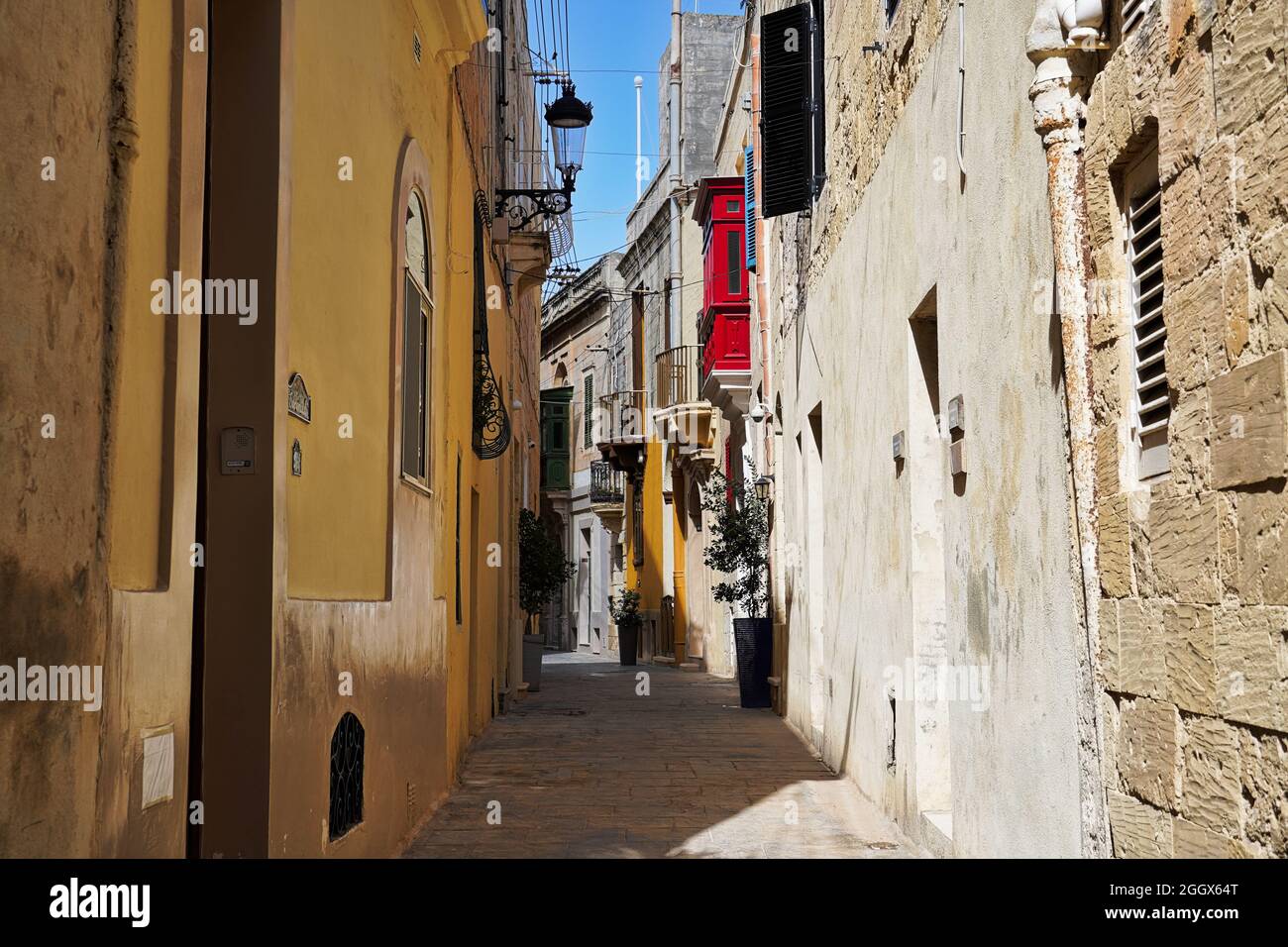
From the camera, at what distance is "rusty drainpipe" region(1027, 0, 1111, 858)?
4.27m

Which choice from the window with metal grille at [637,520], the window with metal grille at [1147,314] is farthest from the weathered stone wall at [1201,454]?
the window with metal grille at [637,520]

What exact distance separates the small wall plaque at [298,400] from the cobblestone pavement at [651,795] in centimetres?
301

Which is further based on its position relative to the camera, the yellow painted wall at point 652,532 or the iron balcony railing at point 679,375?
the yellow painted wall at point 652,532

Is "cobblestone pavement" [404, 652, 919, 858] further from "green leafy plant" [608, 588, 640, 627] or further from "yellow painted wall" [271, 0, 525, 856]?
"green leafy plant" [608, 588, 640, 627]

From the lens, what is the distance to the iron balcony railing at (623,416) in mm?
32531

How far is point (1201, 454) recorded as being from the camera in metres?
3.43

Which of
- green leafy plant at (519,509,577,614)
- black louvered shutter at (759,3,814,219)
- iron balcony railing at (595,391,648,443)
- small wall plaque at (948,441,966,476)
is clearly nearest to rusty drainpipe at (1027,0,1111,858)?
small wall plaque at (948,441,966,476)

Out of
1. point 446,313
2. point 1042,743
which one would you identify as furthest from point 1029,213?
point 446,313

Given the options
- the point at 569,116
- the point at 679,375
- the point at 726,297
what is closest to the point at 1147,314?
the point at 569,116

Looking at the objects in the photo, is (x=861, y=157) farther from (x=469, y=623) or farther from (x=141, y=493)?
(x=141, y=493)

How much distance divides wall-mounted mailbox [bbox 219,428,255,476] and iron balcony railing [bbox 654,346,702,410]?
73.2ft

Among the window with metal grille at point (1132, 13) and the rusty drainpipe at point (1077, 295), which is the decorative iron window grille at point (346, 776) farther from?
the window with metal grille at point (1132, 13)

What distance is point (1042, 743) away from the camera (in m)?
4.97
